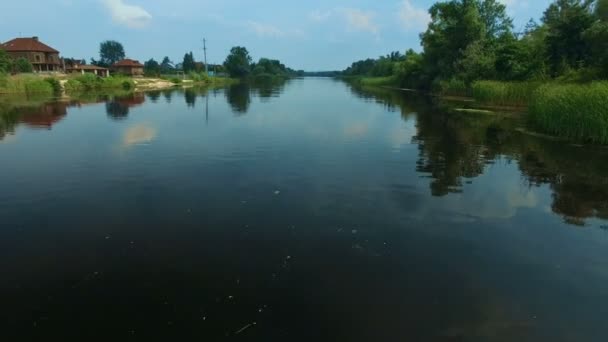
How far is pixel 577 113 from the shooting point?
23.0 metres

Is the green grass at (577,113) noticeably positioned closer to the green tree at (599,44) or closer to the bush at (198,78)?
the green tree at (599,44)

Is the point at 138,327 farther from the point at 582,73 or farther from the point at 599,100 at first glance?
the point at 582,73

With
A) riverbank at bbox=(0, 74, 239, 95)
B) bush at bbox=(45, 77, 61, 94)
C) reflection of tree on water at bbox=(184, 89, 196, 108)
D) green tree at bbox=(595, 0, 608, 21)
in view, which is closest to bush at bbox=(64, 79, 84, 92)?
riverbank at bbox=(0, 74, 239, 95)

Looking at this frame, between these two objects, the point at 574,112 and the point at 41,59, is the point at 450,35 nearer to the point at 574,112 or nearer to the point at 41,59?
the point at 574,112

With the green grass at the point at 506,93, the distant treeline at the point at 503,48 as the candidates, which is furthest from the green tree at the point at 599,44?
the green grass at the point at 506,93

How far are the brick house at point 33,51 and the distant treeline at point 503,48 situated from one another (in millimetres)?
101655

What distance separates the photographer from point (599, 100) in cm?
2078

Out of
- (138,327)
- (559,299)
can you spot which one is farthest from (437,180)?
(138,327)

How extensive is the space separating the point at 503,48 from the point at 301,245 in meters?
57.0

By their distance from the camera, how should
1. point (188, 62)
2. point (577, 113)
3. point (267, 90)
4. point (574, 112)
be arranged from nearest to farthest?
point (577, 113), point (574, 112), point (267, 90), point (188, 62)

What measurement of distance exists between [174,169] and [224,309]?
11.3 m

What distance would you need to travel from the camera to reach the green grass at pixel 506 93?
4012 centimetres

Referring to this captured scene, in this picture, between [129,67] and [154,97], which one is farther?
[129,67]

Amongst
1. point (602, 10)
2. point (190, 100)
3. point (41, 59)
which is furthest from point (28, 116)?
point (41, 59)
